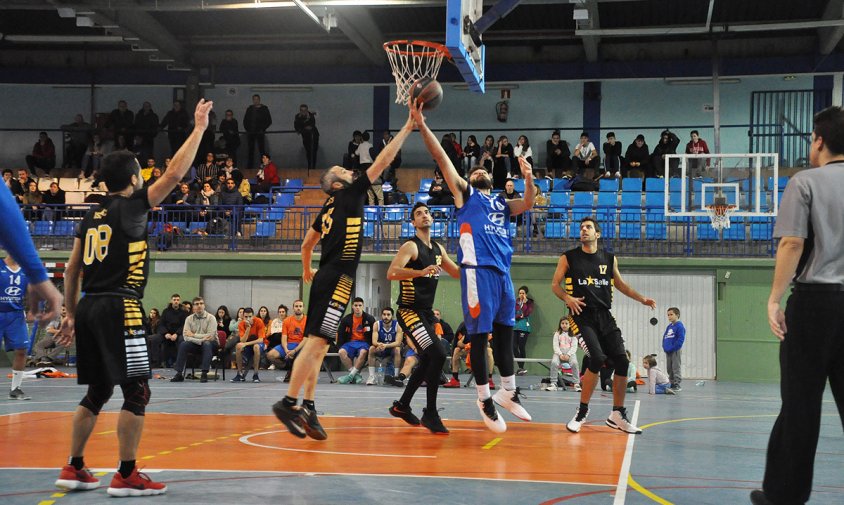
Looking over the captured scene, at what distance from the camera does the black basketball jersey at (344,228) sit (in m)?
7.75

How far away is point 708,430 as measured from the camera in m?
9.64

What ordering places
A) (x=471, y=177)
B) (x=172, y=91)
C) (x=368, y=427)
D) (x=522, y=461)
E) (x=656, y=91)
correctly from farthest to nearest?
(x=172, y=91), (x=656, y=91), (x=368, y=427), (x=471, y=177), (x=522, y=461)

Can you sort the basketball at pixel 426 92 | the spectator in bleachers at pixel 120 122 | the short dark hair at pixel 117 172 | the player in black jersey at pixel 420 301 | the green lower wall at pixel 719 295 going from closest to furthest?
the short dark hair at pixel 117 172 → the basketball at pixel 426 92 → the player in black jersey at pixel 420 301 → the green lower wall at pixel 719 295 → the spectator in bleachers at pixel 120 122

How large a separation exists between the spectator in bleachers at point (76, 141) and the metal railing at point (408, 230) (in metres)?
4.20

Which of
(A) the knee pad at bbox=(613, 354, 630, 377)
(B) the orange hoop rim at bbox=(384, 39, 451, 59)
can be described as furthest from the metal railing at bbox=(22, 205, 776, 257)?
(A) the knee pad at bbox=(613, 354, 630, 377)

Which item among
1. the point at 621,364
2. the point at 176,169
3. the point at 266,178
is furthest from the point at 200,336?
the point at 176,169

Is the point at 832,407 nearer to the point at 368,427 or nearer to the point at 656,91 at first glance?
the point at 368,427

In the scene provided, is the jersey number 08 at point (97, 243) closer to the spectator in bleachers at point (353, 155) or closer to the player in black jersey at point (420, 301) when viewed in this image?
the player in black jersey at point (420, 301)

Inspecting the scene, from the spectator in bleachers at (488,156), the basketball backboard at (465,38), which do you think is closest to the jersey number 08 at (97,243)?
the basketball backboard at (465,38)

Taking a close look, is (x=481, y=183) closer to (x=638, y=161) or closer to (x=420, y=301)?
(x=420, y=301)

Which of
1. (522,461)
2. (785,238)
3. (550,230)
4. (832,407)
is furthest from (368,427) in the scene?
(550,230)

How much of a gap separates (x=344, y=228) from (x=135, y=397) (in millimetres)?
2704

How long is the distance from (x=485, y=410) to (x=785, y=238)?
386 centimetres

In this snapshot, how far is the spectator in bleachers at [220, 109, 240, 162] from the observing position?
27609mm
